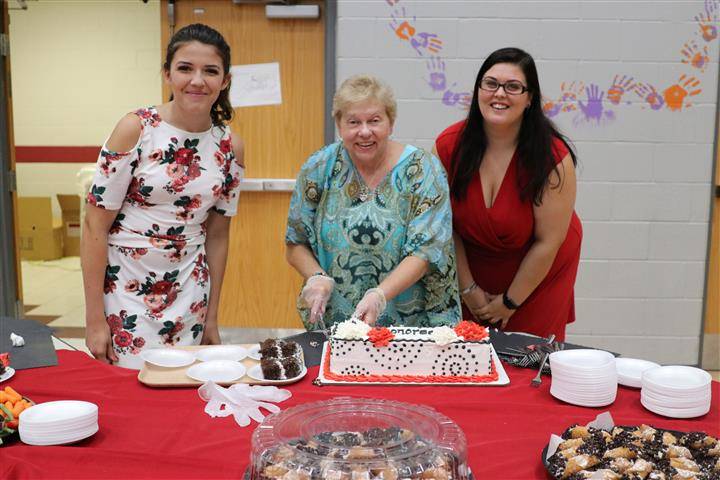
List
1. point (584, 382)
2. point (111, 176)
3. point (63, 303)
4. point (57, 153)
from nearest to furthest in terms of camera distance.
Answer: point (584, 382) → point (111, 176) → point (63, 303) → point (57, 153)

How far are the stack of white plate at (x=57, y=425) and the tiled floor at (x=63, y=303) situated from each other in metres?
2.69

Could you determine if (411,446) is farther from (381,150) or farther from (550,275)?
(550,275)

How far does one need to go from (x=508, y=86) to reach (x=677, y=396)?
117 centimetres

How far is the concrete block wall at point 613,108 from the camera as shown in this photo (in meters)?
3.77

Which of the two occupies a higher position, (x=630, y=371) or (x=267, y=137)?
(x=267, y=137)

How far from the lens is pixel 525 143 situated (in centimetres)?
243

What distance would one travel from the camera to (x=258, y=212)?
4.18 m

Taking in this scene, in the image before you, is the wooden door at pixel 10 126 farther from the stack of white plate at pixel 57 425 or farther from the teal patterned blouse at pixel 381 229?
the stack of white plate at pixel 57 425

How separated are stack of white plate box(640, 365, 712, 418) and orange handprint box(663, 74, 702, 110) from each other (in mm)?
2663

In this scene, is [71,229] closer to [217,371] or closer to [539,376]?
[217,371]

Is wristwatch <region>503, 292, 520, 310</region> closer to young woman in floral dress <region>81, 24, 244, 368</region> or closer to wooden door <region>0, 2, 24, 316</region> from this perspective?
young woman in floral dress <region>81, 24, 244, 368</region>

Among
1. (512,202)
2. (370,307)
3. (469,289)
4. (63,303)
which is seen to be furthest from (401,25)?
(63,303)

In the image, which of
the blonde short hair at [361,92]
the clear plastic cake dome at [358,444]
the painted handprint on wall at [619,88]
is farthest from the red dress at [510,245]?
the painted handprint on wall at [619,88]

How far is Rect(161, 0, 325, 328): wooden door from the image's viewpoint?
4.00m
